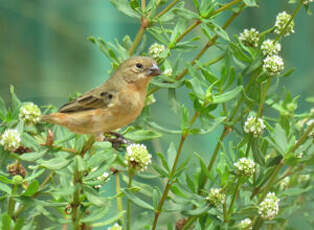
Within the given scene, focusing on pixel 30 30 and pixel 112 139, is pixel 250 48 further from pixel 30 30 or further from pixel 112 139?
pixel 30 30

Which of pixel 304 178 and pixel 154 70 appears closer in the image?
pixel 154 70

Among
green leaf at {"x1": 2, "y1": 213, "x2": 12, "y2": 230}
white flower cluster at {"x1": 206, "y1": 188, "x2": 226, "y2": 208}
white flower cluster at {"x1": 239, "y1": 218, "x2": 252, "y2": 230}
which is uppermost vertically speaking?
white flower cluster at {"x1": 206, "y1": 188, "x2": 226, "y2": 208}

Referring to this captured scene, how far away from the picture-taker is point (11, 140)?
0.61m

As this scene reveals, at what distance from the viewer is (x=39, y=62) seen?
183 cm

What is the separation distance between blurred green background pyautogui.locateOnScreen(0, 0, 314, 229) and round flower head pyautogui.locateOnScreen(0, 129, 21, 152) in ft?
3.27

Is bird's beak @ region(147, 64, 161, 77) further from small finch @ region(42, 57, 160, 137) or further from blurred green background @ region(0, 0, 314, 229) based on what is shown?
blurred green background @ region(0, 0, 314, 229)

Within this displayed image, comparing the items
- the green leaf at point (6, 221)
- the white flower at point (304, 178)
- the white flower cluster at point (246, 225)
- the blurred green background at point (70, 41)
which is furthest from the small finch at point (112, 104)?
the blurred green background at point (70, 41)

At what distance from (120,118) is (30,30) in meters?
1.34

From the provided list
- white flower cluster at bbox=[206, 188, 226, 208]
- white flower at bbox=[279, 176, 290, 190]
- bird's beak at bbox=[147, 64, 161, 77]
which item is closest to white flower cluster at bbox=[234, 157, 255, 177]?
white flower cluster at bbox=[206, 188, 226, 208]

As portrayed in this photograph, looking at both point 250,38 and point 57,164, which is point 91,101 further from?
point 250,38

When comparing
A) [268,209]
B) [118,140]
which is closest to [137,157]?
[118,140]

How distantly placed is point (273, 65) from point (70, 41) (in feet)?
3.96

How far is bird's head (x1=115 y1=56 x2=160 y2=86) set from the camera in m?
0.71

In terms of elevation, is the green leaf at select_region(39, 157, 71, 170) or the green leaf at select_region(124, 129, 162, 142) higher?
the green leaf at select_region(124, 129, 162, 142)
